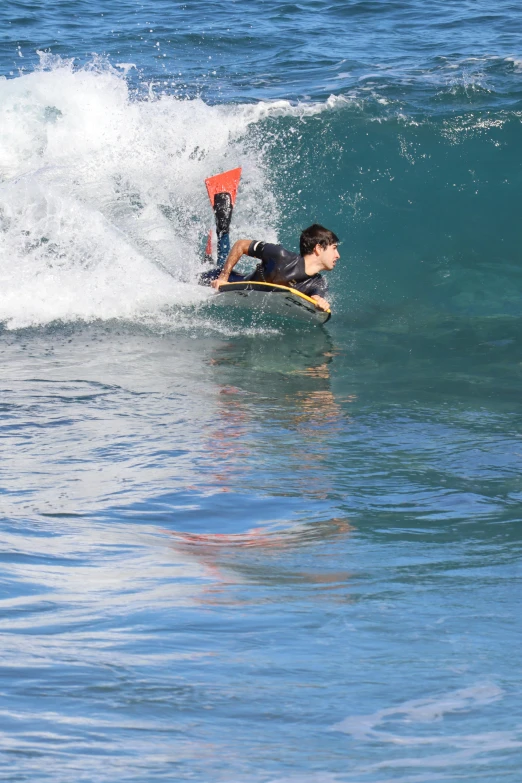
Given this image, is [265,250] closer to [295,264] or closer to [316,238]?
[295,264]

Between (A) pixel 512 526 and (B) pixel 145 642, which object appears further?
(A) pixel 512 526

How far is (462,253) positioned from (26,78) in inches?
349

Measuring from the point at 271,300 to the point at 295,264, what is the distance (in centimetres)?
42

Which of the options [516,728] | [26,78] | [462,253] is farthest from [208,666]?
[26,78]

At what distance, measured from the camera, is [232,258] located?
9.12 metres

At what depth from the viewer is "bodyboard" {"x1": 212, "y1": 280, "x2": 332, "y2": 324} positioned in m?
8.88

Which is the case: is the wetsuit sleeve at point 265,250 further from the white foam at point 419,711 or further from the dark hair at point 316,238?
the white foam at point 419,711

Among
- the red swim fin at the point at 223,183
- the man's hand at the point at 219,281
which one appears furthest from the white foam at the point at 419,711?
the red swim fin at the point at 223,183

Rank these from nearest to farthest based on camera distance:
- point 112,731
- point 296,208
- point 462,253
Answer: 1. point 112,731
2. point 462,253
3. point 296,208

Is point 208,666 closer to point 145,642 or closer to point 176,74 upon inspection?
point 145,642

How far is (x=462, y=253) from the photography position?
11.8 metres

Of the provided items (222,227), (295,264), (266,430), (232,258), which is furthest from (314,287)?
(266,430)

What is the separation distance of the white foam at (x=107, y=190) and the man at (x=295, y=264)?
2.81ft

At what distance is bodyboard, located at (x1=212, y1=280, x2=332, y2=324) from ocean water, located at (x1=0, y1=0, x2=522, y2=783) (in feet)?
0.84
